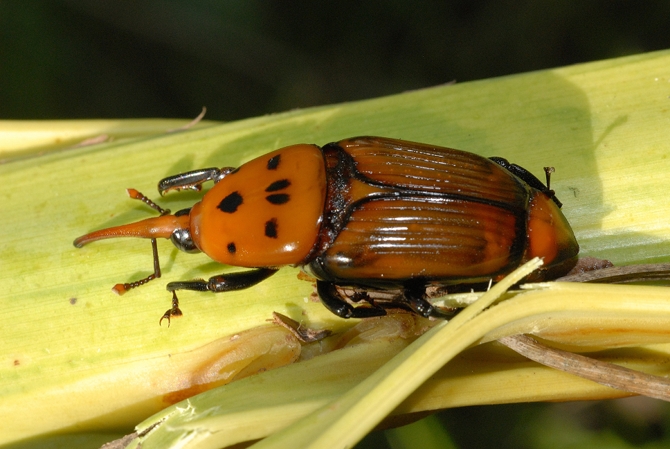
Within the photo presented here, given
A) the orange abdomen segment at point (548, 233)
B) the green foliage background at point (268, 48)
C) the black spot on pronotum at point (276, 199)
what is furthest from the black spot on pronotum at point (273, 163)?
the green foliage background at point (268, 48)

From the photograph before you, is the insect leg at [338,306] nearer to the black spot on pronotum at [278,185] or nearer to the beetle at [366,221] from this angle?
the beetle at [366,221]

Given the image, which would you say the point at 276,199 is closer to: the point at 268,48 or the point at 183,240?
the point at 183,240

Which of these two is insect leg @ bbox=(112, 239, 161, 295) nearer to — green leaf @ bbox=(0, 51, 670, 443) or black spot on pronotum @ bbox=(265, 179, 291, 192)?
green leaf @ bbox=(0, 51, 670, 443)

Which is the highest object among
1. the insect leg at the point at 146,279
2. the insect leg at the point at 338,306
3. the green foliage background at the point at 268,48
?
the green foliage background at the point at 268,48

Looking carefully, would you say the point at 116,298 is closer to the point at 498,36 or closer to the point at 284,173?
the point at 284,173

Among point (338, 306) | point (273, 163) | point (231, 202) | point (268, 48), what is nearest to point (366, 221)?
point (338, 306)

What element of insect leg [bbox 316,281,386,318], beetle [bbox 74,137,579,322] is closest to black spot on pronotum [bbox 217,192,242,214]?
beetle [bbox 74,137,579,322]
